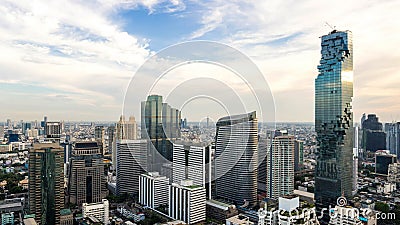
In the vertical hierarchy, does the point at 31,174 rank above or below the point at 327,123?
below

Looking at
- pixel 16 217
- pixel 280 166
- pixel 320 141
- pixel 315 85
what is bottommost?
pixel 16 217

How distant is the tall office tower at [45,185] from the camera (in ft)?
15.8

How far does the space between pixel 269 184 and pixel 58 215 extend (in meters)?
3.67

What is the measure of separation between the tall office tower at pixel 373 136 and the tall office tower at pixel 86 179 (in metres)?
7.37

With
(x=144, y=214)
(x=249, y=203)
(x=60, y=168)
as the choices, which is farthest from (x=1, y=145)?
(x=249, y=203)

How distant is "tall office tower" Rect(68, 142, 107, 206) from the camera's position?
6.16 metres

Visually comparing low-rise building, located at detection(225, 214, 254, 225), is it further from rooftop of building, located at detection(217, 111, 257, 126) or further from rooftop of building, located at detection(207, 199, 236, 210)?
rooftop of building, located at detection(217, 111, 257, 126)

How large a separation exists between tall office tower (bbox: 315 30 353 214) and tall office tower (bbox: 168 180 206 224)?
2152 mm

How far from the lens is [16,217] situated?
5.30 metres

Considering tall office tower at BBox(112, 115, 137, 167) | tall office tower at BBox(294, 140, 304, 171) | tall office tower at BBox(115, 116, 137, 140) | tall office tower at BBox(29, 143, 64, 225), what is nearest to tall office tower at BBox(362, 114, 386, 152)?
tall office tower at BBox(294, 140, 304, 171)

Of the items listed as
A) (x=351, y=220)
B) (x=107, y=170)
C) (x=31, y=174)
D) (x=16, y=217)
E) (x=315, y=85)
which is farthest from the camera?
(x=107, y=170)

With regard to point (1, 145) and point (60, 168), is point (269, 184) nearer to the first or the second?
point (60, 168)

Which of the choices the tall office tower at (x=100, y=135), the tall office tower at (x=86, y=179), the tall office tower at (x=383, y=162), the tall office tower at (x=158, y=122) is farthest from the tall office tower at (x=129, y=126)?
the tall office tower at (x=383, y=162)

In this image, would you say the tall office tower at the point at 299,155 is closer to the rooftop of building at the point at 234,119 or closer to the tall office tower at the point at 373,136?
the tall office tower at the point at 373,136
